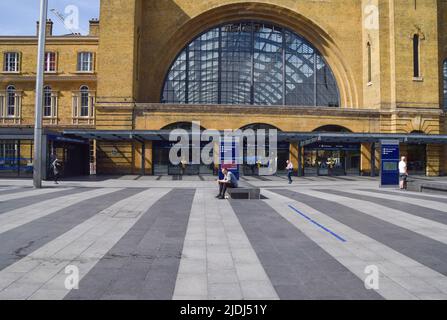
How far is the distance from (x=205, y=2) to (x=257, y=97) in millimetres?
10524

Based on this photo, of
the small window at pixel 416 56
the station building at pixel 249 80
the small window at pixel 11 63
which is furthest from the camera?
the small window at pixel 11 63

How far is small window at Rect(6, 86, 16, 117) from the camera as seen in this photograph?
35156 millimetres

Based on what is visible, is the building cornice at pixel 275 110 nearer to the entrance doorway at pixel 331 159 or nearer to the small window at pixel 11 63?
the entrance doorway at pixel 331 159

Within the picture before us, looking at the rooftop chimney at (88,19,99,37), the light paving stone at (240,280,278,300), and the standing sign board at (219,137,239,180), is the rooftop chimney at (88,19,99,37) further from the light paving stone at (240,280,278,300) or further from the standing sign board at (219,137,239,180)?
the light paving stone at (240,280,278,300)

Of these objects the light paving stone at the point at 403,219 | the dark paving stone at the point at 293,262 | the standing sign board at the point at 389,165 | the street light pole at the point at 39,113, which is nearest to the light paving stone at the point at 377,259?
the dark paving stone at the point at 293,262

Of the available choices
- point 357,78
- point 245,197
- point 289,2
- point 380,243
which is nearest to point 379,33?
point 357,78

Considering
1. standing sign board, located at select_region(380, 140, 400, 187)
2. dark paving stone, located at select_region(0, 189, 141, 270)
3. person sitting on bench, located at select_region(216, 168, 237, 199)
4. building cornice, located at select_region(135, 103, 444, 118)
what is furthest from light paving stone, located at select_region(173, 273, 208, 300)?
building cornice, located at select_region(135, 103, 444, 118)

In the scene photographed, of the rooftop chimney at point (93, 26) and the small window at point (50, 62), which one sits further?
the rooftop chimney at point (93, 26)

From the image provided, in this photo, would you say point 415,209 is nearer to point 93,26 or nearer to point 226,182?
point 226,182

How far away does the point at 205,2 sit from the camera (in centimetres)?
3412

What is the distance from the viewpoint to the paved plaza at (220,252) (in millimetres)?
4508

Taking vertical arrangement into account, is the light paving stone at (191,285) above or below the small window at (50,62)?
below

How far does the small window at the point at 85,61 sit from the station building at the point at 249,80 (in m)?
0.10
